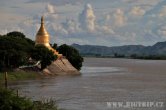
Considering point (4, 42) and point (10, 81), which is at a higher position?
point (4, 42)

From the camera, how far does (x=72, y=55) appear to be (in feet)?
262

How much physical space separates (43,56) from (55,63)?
3.69 m

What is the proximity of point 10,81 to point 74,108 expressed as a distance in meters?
24.7

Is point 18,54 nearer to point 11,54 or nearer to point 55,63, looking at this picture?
point 11,54

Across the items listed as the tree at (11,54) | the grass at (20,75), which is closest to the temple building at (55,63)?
the grass at (20,75)

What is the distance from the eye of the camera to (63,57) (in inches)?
3049

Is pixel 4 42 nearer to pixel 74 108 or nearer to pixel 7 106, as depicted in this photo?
pixel 74 108

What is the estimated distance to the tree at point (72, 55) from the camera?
260 ft

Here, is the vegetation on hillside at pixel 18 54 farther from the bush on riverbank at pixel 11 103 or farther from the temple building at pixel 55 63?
the bush on riverbank at pixel 11 103

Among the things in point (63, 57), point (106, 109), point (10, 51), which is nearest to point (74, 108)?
point (106, 109)

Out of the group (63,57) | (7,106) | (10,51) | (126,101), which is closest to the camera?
(7,106)

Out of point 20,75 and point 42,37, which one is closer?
point 20,75

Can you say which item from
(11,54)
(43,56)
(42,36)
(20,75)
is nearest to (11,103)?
(11,54)

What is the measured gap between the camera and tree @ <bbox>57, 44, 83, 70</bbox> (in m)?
79.3
